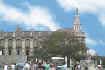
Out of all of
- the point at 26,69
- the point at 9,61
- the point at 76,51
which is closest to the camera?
the point at 26,69

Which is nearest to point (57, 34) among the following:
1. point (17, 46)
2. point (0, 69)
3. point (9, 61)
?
point (17, 46)

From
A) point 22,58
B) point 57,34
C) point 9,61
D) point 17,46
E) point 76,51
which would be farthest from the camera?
point 17,46

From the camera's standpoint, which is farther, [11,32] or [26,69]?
[11,32]

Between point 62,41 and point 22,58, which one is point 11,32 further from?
point 22,58

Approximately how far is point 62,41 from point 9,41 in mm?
54318

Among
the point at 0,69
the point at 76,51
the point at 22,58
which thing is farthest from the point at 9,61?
the point at 76,51

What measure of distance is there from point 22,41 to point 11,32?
557 centimetres

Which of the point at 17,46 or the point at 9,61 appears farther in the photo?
the point at 17,46

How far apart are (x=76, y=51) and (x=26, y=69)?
73686mm

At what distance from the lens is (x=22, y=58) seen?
4741cm

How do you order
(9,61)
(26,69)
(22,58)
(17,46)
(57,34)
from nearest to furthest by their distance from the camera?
1. (26,69)
2. (22,58)
3. (9,61)
4. (57,34)
5. (17,46)

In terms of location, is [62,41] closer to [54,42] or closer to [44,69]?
[54,42]

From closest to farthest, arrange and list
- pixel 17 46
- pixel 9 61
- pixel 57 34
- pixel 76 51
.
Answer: pixel 9 61 → pixel 76 51 → pixel 57 34 → pixel 17 46

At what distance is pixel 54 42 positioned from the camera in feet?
382
